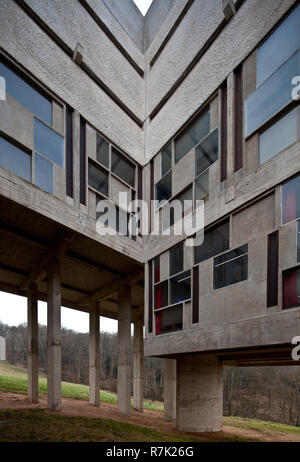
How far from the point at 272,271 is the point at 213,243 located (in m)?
2.71

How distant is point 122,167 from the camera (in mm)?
16406

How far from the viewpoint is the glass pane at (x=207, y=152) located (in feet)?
38.7

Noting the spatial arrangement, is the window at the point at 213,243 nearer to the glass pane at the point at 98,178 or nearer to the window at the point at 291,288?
the window at the point at 291,288

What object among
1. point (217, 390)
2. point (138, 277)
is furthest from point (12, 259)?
point (217, 390)

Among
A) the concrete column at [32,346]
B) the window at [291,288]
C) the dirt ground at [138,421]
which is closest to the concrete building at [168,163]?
the window at [291,288]

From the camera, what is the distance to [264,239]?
29.3ft

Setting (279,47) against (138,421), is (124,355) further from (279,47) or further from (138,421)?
(279,47)

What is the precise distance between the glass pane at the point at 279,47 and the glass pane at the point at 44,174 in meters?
7.50

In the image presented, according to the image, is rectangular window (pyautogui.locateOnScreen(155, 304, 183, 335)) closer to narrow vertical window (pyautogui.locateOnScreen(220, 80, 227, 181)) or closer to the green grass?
narrow vertical window (pyautogui.locateOnScreen(220, 80, 227, 181))

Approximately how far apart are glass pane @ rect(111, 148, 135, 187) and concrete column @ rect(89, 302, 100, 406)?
34.4ft

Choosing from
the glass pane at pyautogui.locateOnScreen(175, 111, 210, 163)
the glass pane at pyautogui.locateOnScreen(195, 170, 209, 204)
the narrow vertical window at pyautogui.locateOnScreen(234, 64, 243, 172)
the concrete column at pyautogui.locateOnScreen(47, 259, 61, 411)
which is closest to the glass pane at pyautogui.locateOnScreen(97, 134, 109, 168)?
the glass pane at pyautogui.locateOnScreen(175, 111, 210, 163)

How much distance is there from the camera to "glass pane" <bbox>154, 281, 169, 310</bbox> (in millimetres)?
13295

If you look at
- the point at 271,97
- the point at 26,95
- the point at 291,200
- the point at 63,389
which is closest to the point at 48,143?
the point at 26,95
